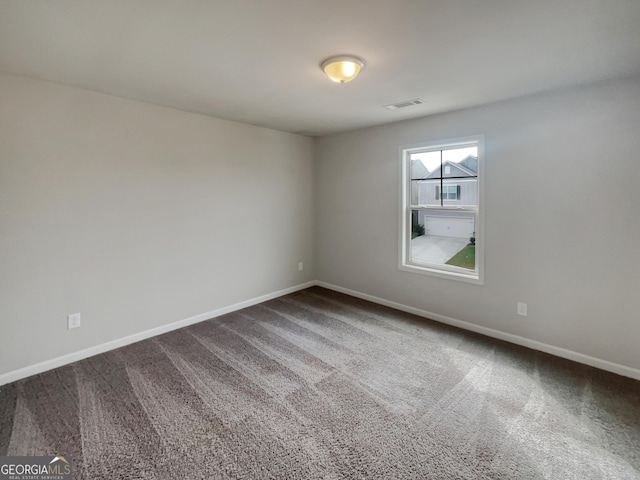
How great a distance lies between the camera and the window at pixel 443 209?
334 centimetres

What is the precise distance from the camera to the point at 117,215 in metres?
2.92

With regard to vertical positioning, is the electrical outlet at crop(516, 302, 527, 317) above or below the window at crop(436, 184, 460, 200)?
below

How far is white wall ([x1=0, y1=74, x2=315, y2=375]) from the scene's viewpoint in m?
2.43

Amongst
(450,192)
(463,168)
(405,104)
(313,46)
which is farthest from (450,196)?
(313,46)

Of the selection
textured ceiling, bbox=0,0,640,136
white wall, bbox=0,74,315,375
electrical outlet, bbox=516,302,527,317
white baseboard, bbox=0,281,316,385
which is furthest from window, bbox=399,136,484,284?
white baseboard, bbox=0,281,316,385

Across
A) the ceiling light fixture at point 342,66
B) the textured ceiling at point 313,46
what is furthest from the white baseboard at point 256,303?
the ceiling light fixture at point 342,66

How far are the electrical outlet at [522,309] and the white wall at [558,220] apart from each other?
0.14 ft

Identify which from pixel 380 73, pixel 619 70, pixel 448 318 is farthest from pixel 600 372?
pixel 380 73

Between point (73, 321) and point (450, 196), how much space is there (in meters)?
4.08

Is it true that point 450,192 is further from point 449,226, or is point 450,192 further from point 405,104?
point 405,104

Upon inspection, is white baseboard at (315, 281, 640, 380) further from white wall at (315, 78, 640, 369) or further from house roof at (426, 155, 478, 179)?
house roof at (426, 155, 478, 179)

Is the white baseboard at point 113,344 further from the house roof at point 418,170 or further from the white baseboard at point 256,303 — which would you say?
the house roof at point 418,170

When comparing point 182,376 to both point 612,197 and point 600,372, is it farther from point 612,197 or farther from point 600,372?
point 612,197
